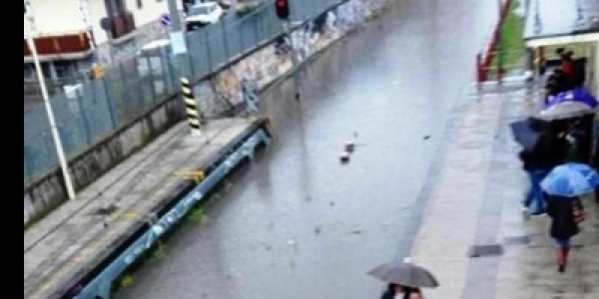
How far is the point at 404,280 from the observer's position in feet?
24.5

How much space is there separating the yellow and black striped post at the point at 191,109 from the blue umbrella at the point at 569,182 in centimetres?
1136

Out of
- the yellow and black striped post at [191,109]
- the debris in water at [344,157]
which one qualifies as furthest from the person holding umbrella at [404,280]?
the yellow and black striped post at [191,109]

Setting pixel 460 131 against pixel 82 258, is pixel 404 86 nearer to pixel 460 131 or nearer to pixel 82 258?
pixel 460 131

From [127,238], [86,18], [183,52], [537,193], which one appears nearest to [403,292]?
[537,193]

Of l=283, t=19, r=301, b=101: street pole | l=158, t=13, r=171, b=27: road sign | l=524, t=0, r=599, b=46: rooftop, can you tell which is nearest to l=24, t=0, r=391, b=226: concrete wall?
l=283, t=19, r=301, b=101: street pole

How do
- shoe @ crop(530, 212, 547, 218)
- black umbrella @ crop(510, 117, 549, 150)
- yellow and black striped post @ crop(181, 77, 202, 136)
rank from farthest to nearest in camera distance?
yellow and black striped post @ crop(181, 77, 202, 136), shoe @ crop(530, 212, 547, 218), black umbrella @ crop(510, 117, 549, 150)

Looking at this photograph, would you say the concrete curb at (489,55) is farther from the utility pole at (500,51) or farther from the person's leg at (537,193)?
the person's leg at (537,193)

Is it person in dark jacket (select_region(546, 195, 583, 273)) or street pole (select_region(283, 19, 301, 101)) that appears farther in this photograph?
street pole (select_region(283, 19, 301, 101))

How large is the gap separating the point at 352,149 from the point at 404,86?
6.39 meters

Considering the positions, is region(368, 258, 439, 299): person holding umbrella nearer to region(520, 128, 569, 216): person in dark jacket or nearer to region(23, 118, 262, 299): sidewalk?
region(520, 128, 569, 216): person in dark jacket

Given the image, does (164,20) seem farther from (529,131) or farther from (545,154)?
(545,154)

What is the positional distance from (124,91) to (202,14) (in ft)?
63.6

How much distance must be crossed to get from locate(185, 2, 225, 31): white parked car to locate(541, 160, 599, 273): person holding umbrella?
28.1 m

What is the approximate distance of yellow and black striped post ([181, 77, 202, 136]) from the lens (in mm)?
19938
